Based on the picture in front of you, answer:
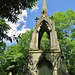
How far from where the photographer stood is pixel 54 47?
338 inches

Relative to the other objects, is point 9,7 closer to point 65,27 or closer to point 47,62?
point 47,62

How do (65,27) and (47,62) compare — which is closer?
(47,62)

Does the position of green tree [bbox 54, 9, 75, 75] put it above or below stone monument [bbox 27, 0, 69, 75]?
above

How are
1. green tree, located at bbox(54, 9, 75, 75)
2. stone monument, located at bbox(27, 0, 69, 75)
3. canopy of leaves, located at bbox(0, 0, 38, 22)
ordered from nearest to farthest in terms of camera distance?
canopy of leaves, located at bbox(0, 0, 38, 22) → stone monument, located at bbox(27, 0, 69, 75) → green tree, located at bbox(54, 9, 75, 75)

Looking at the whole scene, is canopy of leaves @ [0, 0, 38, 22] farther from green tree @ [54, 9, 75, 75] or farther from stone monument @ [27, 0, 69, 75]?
green tree @ [54, 9, 75, 75]

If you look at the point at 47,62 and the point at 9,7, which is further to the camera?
the point at 47,62

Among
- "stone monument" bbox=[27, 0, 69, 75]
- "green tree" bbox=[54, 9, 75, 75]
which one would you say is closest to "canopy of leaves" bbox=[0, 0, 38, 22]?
"stone monument" bbox=[27, 0, 69, 75]

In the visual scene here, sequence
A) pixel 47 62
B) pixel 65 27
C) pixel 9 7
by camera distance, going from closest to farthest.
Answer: pixel 9 7 → pixel 47 62 → pixel 65 27

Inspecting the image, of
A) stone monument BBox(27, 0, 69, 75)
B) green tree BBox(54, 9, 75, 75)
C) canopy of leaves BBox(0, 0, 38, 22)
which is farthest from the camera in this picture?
green tree BBox(54, 9, 75, 75)

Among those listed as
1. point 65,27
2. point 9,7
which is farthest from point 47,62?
point 65,27

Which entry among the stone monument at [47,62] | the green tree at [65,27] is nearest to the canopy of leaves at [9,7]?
the stone monument at [47,62]

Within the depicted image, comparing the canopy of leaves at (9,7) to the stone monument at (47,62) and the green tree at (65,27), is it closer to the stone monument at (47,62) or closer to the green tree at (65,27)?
the stone monument at (47,62)

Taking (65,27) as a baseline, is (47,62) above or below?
below

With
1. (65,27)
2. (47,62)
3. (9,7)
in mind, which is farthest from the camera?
(65,27)
